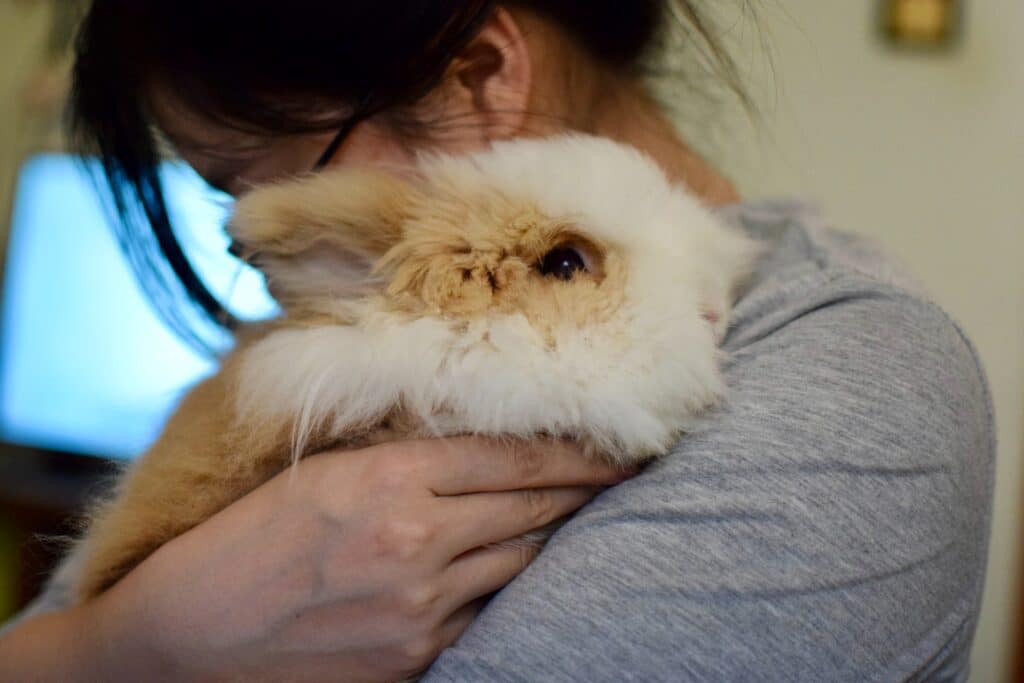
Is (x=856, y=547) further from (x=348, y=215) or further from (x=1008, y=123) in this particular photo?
(x=1008, y=123)

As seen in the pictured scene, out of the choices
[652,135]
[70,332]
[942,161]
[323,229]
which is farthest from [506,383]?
[70,332]

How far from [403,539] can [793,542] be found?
35 cm

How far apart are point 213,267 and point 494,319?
3.98ft

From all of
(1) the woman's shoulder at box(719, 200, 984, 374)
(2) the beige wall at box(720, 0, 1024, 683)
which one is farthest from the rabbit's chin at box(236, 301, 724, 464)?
(2) the beige wall at box(720, 0, 1024, 683)

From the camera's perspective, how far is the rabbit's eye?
83 centimetres

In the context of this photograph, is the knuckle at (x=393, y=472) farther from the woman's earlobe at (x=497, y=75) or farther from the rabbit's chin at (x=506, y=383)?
the woman's earlobe at (x=497, y=75)

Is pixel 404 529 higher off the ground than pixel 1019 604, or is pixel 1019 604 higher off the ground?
pixel 404 529

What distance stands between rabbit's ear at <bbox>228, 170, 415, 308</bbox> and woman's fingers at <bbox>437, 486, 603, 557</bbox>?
26 centimetres

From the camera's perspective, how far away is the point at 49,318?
261 cm

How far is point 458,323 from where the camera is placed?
0.81 meters

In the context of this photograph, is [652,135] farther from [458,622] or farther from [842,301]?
[458,622]

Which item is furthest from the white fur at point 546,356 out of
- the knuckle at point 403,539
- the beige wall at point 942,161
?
the beige wall at point 942,161

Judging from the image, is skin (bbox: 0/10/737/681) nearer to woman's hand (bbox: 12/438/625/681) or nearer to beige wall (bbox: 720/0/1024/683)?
woman's hand (bbox: 12/438/625/681)

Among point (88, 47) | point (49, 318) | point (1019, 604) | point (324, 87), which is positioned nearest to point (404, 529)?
point (324, 87)
